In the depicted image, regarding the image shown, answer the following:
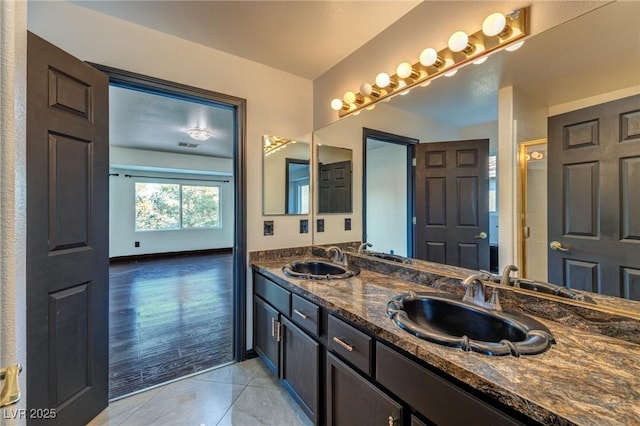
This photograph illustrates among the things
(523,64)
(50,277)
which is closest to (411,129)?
(523,64)

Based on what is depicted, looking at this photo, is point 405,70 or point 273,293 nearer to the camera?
point 405,70

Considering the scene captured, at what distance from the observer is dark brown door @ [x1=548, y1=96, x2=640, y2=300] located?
2.96 ft

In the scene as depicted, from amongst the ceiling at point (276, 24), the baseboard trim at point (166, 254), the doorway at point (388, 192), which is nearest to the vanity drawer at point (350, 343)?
the doorway at point (388, 192)

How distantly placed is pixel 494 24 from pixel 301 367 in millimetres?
1962

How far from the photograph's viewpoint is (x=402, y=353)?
937 mm

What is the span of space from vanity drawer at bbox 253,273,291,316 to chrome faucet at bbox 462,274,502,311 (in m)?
0.96

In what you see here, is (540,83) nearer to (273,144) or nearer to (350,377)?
(350,377)

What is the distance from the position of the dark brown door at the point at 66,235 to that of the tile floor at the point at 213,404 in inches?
8.0

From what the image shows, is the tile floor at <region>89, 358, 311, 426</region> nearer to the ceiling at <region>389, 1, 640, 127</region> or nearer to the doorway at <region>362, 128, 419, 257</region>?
the doorway at <region>362, 128, 419, 257</region>

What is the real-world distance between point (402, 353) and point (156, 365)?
6.91 feet

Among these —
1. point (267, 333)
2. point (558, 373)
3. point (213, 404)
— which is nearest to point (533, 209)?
point (558, 373)

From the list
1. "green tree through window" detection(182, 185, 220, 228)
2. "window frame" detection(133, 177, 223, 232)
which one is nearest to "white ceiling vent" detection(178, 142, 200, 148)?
"window frame" detection(133, 177, 223, 232)

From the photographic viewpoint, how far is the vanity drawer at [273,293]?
168cm

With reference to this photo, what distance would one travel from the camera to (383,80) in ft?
5.97
